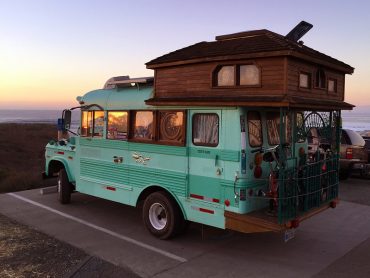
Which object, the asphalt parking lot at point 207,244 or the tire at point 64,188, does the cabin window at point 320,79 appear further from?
the tire at point 64,188

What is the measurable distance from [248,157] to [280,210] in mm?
908

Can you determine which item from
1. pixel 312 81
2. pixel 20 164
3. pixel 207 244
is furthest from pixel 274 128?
pixel 20 164

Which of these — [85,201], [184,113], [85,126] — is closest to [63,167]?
[85,201]

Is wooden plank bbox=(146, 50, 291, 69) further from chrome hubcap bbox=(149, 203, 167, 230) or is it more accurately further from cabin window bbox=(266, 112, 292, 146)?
chrome hubcap bbox=(149, 203, 167, 230)

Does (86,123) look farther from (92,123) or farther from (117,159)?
(117,159)

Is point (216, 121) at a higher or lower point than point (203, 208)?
higher

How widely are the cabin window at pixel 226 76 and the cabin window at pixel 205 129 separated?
52 cm

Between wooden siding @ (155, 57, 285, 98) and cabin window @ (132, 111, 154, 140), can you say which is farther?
cabin window @ (132, 111, 154, 140)

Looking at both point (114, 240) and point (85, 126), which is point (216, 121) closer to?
point (114, 240)

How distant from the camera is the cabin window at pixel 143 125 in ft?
23.3

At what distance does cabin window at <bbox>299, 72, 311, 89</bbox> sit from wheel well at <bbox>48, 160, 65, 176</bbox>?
634 cm

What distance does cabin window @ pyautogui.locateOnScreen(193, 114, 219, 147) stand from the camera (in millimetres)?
6133

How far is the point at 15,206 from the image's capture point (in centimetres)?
930

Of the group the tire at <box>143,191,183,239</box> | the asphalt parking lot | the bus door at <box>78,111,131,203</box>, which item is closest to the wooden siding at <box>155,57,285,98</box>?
the bus door at <box>78,111,131,203</box>
